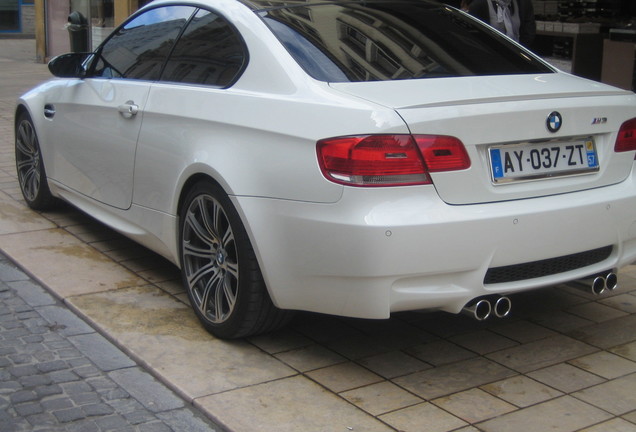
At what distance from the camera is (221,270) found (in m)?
4.60

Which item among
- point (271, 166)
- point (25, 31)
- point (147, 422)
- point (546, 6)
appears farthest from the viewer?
point (25, 31)

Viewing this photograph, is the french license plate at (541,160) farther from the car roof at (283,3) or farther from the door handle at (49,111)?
the door handle at (49,111)

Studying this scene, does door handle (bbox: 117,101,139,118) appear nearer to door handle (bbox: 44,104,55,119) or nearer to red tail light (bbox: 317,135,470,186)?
door handle (bbox: 44,104,55,119)

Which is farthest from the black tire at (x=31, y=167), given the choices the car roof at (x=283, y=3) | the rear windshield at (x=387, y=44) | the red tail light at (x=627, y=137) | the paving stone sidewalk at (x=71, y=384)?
the red tail light at (x=627, y=137)

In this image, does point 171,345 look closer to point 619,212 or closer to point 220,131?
point 220,131

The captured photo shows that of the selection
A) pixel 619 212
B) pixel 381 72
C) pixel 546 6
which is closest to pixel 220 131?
pixel 381 72

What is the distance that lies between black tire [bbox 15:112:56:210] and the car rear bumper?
299 cm

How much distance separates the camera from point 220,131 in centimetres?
452

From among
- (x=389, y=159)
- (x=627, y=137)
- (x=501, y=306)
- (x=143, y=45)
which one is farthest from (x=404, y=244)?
(x=143, y=45)

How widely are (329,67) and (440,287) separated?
1.09m

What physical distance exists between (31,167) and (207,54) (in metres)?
2.56

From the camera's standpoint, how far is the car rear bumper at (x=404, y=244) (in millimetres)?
3834

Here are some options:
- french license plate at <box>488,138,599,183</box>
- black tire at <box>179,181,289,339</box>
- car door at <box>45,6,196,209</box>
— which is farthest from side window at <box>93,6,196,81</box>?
french license plate at <box>488,138,599,183</box>

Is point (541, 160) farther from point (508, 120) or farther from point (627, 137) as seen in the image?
point (627, 137)
